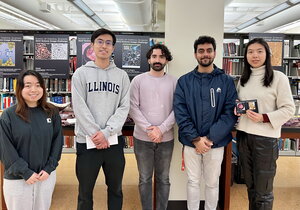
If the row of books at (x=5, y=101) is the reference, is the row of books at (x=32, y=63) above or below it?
above

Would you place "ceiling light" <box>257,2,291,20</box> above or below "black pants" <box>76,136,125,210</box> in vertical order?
above

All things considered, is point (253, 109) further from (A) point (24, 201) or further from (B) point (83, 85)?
(A) point (24, 201)

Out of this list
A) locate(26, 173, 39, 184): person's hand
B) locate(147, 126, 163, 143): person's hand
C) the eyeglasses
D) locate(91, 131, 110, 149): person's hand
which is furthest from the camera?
locate(147, 126, 163, 143): person's hand

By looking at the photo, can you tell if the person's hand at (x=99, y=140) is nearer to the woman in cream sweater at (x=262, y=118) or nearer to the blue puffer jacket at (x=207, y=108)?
the blue puffer jacket at (x=207, y=108)

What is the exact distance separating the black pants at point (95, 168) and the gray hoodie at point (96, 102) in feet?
0.42

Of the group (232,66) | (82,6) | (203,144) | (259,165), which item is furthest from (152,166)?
(82,6)

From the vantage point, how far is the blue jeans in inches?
88.2

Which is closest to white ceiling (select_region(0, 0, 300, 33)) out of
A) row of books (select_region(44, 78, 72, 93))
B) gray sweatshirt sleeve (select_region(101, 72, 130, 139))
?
row of books (select_region(44, 78, 72, 93))

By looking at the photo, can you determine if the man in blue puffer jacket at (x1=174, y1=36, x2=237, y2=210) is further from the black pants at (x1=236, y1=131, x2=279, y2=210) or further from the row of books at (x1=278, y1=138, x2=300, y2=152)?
the row of books at (x1=278, y1=138, x2=300, y2=152)

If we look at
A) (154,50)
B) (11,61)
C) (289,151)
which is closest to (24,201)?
(154,50)

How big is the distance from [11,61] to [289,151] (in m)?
6.10

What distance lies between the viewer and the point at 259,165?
1.99 meters

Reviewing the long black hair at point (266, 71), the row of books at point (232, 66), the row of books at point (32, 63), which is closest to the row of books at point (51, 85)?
the row of books at point (32, 63)

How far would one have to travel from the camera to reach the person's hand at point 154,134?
2123 mm
